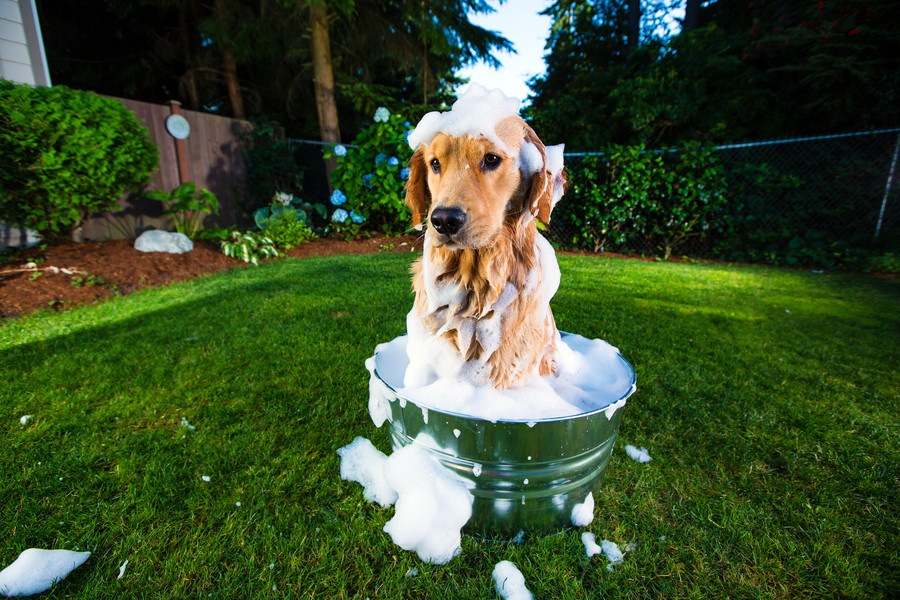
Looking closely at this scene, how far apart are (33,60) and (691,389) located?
333 inches

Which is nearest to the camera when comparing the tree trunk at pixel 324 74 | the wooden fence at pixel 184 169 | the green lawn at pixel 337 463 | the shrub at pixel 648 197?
the green lawn at pixel 337 463

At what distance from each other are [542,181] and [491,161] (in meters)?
0.20

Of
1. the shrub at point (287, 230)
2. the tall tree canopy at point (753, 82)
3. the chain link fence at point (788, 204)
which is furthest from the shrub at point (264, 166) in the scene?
the chain link fence at point (788, 204)

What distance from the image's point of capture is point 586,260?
21.4 feet

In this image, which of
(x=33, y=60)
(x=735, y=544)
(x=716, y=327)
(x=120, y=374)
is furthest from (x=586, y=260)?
(x=33, y=60)

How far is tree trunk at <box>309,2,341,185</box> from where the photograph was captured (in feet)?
24.3

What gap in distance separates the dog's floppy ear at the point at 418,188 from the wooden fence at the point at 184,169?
6.36m

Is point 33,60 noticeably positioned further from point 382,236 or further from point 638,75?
point 638,75

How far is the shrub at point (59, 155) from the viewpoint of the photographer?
13.6 ft

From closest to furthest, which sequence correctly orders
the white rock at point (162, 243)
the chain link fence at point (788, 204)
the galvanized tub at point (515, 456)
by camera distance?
the galvanized tub at point (515, 456) < the white rock at point (162, 243) < the chain link fence at point (788, 204)

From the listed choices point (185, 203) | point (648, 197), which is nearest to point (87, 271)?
point (185, 203)

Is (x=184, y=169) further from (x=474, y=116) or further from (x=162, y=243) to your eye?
(x=474, y=116)

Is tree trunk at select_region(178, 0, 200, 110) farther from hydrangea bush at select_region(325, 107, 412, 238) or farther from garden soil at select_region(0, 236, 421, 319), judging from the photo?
garden soil at select_region(0, 236, 421, 319)

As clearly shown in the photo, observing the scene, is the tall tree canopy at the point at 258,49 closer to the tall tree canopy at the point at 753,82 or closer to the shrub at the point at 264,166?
the shrub at the point at 264,166
